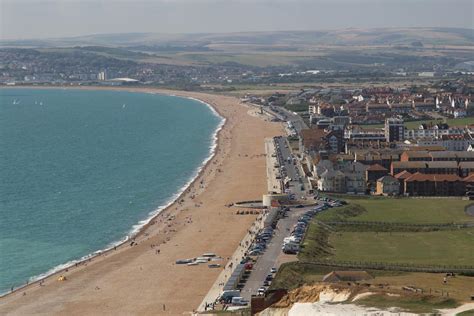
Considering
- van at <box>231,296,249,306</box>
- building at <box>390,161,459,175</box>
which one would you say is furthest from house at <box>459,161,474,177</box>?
van at <box>231,296,249,306</box>

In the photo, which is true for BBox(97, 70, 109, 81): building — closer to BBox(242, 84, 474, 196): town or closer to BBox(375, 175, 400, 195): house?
BBox(242, 84, 474, 196): town

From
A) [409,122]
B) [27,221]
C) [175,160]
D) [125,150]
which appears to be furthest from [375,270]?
[409,122]

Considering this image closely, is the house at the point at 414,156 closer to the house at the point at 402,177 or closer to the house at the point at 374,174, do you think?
the house at the point at 374,174

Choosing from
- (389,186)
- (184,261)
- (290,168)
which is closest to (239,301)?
(184,261)

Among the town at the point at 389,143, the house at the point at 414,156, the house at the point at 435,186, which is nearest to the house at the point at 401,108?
the town at the point at 389,143

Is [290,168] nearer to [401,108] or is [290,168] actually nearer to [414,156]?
[414,156]

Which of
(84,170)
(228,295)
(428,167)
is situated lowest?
(84,170)
